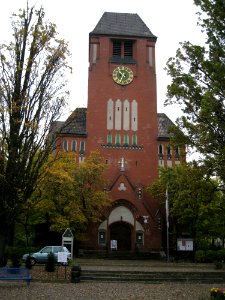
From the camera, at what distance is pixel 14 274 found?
16562 mm

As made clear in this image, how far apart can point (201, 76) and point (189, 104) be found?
1.17 metres

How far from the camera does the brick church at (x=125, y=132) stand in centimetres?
4150

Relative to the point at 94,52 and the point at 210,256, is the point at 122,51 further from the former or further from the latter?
the point at 210,256

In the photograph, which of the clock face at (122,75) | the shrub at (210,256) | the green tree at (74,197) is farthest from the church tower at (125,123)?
the shrub at (210,256)

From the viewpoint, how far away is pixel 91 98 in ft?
150

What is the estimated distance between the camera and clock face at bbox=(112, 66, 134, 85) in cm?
4641

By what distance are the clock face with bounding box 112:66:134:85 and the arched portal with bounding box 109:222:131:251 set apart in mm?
15580

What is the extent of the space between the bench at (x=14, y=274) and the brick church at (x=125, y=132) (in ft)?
77.0

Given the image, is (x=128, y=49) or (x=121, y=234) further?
(x=128, y=49)

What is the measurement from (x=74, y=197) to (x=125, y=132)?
1112cm

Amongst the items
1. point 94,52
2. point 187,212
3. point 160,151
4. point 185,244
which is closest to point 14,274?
point 185,244

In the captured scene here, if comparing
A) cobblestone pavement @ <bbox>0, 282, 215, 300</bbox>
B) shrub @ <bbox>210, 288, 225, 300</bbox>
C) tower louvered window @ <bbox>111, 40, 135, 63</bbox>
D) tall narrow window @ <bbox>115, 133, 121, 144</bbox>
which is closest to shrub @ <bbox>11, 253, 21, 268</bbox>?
cobblestone pavement @ <bbox>0, 282, 215, 300</bbox>

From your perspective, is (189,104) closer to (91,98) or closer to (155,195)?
(155,195)

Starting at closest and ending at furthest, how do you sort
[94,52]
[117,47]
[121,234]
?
[121,234], [94,52], [117,47]
